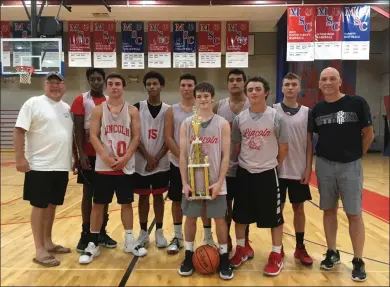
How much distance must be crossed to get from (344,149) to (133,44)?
8947 mm

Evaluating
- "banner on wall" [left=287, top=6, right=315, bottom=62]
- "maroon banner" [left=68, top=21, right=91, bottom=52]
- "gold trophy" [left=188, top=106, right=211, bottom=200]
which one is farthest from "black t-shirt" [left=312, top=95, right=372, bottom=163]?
"maroon banner" [left=68, top=21, right=91, bottom=52]

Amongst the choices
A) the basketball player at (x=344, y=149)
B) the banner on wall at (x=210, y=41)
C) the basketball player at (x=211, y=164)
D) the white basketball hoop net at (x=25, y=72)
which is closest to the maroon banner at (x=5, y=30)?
the white basketball hoop net at (x=25, y=72)

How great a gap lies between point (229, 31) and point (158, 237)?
8200 mm

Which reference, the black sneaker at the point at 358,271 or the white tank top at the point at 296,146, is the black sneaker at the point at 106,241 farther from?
the black sneaker at the point at 358,271

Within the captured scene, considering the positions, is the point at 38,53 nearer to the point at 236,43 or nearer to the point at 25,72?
the point at 25,72

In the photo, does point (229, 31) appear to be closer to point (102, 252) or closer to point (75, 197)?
point (75, 197)

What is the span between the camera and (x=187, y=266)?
305 cm

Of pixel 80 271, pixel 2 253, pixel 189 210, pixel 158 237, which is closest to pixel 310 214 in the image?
pixel 158 237

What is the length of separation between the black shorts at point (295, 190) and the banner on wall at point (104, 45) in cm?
846

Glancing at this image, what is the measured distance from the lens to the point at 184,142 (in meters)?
3.02

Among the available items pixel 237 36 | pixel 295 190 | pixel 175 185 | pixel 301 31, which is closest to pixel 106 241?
pixel 175 185

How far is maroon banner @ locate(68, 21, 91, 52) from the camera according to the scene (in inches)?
419

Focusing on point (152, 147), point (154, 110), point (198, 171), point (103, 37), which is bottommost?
point (198, 171)

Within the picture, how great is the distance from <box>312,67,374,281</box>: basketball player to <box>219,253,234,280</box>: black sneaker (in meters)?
0.93
